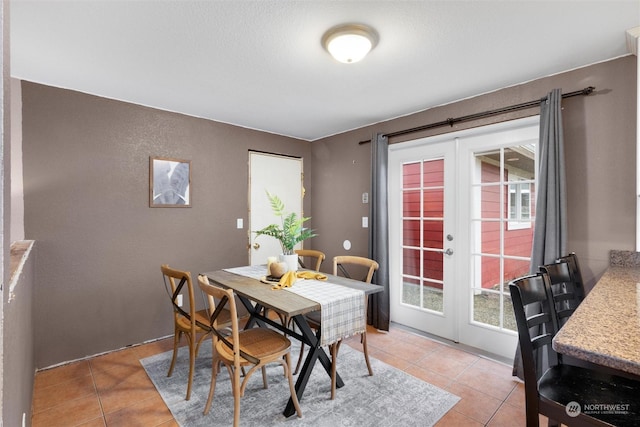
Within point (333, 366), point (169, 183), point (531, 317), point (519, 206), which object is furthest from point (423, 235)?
point (169, 183)

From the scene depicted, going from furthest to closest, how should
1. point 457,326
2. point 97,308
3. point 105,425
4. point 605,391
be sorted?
point 457,326
point 97,308
point 105,425
point 605,391

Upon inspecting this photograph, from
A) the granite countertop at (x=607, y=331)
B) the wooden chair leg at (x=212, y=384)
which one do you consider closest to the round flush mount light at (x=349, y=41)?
the granite countertop at (x=607, y=331)

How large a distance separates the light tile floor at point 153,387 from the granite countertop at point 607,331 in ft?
3.44

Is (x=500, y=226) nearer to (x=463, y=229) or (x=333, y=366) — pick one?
(x=463, y=229)

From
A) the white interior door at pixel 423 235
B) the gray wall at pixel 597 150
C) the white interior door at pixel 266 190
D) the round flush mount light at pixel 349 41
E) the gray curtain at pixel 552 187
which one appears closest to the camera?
the round flush mount light at pixel 349 41

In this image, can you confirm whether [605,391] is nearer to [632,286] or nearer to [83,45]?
[632,286]

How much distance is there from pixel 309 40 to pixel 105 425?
8.79 feet

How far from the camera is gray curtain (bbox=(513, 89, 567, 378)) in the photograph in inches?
87.4

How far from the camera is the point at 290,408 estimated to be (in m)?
1.96

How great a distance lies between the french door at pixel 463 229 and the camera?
2660 millimetres

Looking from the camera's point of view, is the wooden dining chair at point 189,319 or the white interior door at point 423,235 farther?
the white interior door at point 423,235

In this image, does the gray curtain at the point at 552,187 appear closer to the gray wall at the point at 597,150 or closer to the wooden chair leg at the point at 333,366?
the gray wall at the point at 597,150

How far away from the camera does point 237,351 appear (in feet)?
5.75

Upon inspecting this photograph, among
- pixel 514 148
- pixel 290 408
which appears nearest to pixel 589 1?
pixel 514 148
